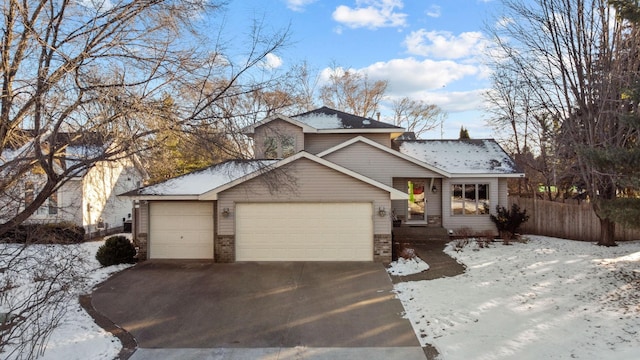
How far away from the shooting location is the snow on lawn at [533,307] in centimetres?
637

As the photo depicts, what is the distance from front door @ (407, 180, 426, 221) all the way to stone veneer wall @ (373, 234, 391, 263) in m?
5.74

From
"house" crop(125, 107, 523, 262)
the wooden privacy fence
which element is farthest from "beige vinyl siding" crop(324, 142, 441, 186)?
the wooden privacy fence

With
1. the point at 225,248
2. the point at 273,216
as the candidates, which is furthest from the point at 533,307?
the point at 225,248

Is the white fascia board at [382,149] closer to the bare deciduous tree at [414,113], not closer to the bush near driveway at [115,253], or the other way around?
the bush near driveway at [115,253]

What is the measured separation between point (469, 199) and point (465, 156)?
2.38 metres

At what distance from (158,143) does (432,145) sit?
16.5 m

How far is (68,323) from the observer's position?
25.6 ft

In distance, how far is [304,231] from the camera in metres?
13.1

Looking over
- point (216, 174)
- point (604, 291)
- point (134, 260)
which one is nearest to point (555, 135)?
point (604, 291)

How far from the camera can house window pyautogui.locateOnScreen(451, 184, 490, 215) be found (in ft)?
58.7

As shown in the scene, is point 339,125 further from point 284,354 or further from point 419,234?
point 284,354

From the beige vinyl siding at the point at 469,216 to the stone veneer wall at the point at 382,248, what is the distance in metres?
6.03

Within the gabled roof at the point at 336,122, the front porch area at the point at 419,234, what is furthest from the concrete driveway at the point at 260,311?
the gabled roof at the point at 336,122

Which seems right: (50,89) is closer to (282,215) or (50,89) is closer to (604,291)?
(282,215)
